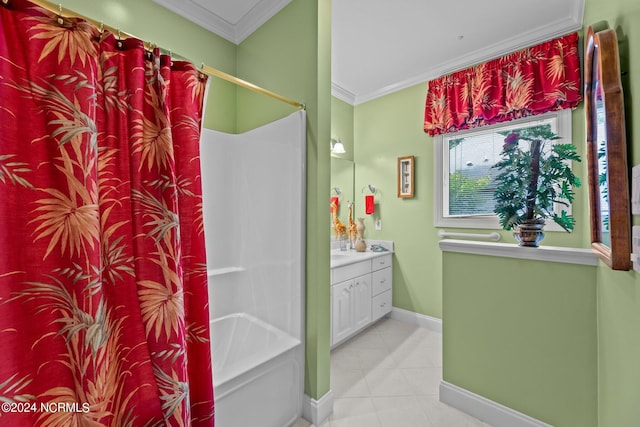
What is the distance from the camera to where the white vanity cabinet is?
2.44 m

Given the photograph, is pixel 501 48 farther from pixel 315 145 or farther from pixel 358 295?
pixel 358 295

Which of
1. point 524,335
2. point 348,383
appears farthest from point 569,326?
point 348,383

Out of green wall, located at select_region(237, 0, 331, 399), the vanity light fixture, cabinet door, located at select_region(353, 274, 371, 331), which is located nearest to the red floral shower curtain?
green wall, located at select_region(237, 0, 331, 399)

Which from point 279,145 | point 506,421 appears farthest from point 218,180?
point 506,421

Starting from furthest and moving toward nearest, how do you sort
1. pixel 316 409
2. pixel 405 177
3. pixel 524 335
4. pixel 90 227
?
pixel 405 177 → pixel 316 409 → pixel 524 335 → pixel 90 227

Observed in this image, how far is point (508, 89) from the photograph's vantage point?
7.94ft

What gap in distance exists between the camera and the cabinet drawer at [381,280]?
9.60 feet

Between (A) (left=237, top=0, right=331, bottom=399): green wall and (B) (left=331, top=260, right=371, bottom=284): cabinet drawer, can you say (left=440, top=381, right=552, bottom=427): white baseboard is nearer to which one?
(A) (left=237, top=0, right=331, bottom=399): green wall

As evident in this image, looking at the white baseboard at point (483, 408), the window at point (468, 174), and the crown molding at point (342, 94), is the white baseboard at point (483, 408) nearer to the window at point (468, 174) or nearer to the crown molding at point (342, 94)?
the window at point (468, 174)

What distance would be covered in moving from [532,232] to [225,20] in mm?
2554

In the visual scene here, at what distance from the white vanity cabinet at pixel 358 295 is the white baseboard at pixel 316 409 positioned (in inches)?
27.3

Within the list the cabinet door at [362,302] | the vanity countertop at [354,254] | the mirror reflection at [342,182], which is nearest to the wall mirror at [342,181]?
the mirror reflection at [342,182]

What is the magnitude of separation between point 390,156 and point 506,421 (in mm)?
2505

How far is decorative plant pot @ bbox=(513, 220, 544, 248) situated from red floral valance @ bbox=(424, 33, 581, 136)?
131 cm
